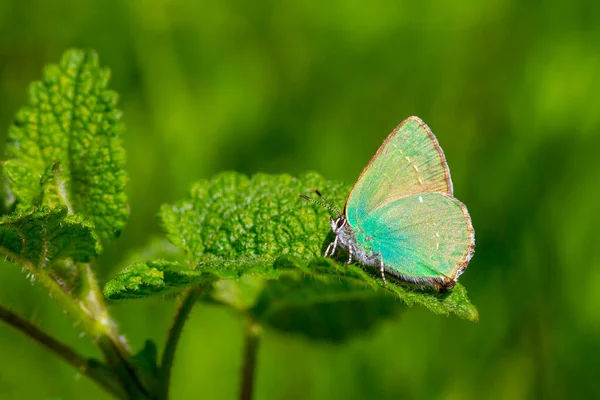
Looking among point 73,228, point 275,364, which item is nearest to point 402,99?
point 275,364

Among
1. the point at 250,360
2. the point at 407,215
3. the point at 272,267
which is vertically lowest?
the point at 250,360

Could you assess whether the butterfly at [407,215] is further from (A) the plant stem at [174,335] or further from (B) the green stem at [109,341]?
(B) the green stem at [109,341]

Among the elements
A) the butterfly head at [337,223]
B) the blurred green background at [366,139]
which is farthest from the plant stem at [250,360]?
the blurred green background at [366,139]

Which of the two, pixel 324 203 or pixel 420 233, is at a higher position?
pixel 324 203

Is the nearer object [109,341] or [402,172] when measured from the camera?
[109,341]

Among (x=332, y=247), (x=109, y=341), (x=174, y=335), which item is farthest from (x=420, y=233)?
(x=109, y=341)

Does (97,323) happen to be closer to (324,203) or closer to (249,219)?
(249,219)
